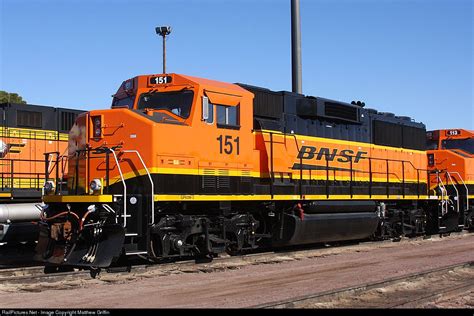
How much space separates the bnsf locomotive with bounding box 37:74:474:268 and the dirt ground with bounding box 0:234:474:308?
0.49 m

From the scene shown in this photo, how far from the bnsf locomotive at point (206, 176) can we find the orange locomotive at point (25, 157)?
9.75 feet

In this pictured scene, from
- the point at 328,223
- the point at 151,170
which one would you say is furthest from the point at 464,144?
the point at 151,170

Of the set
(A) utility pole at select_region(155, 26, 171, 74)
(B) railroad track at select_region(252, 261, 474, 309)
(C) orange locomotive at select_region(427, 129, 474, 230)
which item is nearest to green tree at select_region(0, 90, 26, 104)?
(A) utility pole at select_region(155, 26, 171, 74)

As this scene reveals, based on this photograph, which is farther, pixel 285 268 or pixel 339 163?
pixel 339 163

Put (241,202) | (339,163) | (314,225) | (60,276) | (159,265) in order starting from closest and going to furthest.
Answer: (60,276)
(159,265)
(241,202)
(314,225)
(339,163)

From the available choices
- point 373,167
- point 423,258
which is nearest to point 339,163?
point 373,167

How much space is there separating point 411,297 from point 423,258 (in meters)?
5.06

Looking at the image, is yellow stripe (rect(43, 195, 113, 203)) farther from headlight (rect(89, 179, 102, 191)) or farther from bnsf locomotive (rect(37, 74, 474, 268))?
headlight (rect(89, 179, 102, 191))

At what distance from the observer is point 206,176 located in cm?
1126

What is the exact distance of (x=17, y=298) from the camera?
8.06 metres

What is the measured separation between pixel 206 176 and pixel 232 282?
2.60 meters

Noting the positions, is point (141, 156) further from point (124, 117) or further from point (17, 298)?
point (17, 298)

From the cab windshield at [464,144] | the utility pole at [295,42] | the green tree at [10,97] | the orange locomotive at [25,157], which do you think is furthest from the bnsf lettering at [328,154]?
the green tree at [10,97]

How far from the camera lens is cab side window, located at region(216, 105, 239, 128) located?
11.6 m
